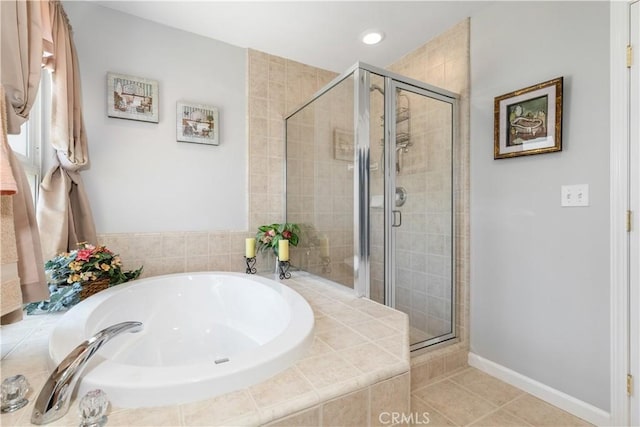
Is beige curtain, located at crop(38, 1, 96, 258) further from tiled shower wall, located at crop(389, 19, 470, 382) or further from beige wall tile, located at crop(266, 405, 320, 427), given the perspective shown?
tiled shower wall, located at crop(389, 19, 470, 382)

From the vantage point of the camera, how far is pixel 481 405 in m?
1.56

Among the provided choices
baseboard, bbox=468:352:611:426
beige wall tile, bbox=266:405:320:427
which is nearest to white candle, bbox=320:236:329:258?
baseboard, bbox=468:352:611:426

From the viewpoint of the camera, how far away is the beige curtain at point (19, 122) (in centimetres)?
91

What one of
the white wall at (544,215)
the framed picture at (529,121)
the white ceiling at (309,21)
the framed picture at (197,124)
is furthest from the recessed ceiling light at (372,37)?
the framed picture at (197,124)

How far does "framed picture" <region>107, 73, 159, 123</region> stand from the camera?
1915 millimetres

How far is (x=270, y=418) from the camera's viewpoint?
2.22 ft

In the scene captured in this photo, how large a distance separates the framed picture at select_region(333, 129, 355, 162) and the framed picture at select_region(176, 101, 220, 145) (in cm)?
96

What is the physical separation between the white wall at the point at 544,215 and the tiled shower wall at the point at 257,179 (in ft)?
4.79

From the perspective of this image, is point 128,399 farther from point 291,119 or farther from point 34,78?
point 291,119

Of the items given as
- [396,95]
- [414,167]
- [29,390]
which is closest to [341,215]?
[414,167]

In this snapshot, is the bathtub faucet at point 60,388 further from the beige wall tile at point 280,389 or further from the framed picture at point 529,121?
the framed picture at point 529,121

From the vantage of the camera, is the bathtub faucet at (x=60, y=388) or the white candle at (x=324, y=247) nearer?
the bathtub faucet at (x=60, y=388)

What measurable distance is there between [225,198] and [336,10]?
5.18 feet

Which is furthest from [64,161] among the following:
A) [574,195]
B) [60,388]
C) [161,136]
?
[574,195]
